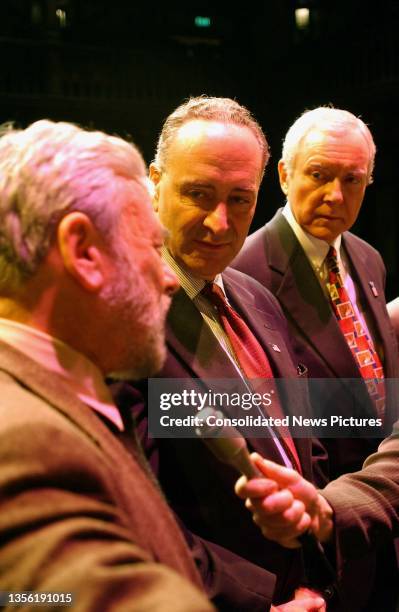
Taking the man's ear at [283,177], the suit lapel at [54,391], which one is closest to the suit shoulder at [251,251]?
the man's ear at [283,177]

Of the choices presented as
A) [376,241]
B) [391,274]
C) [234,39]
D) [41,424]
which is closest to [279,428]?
[41,424]

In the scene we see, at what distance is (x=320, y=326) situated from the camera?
2096mm

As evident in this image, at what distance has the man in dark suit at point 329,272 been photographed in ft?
6.74

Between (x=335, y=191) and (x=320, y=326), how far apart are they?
0.40m

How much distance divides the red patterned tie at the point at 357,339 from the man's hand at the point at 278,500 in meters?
0.82

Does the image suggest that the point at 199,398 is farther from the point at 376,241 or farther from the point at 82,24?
the point at 82,24

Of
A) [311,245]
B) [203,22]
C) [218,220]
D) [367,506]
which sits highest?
[203,22]

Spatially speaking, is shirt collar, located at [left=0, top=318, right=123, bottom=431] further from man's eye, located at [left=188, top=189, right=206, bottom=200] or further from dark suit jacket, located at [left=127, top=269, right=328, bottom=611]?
man's eye, located at [left=188, top=189, right=206, bottom=200]

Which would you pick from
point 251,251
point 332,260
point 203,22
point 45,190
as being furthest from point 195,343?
point 203,22

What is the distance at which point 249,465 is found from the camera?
1069 mm

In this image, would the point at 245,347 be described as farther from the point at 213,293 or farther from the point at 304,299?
the point at 304,299

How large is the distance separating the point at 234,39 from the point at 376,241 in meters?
1.68

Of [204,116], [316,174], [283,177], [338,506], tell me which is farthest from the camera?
[283,177]

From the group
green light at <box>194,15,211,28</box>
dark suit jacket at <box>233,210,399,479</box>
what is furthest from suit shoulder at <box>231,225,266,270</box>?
green light at <box>194,15,211,28</box>
